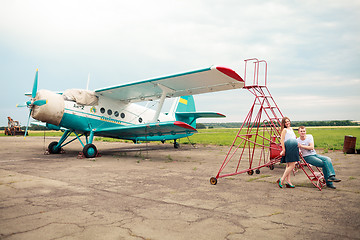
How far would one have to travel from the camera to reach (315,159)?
584 cm

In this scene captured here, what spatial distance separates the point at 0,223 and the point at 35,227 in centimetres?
53

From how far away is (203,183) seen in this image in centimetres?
618

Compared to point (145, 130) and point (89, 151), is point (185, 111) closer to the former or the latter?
point (145, 130)

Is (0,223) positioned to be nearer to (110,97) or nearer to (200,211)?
(200,211)

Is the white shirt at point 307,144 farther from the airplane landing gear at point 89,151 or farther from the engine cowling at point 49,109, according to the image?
the engine cowling at point 49,109

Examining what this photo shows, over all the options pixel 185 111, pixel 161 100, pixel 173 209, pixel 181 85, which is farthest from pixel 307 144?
pixel 185 111

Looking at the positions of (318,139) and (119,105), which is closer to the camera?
(119,105)

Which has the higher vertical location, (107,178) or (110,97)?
(110,97)

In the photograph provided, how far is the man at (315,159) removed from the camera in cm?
564

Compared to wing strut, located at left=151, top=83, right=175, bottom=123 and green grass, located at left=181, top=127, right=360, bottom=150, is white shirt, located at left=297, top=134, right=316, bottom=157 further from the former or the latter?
green grass, located at left=181, top=127, right=360, bottom=150

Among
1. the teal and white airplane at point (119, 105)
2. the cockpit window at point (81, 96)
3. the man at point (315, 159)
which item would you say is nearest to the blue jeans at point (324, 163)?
the man at point (315, 159)

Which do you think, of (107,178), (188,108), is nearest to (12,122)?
(188,108)

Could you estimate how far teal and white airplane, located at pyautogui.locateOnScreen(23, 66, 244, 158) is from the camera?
414 inches

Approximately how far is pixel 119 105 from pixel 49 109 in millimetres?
3792
